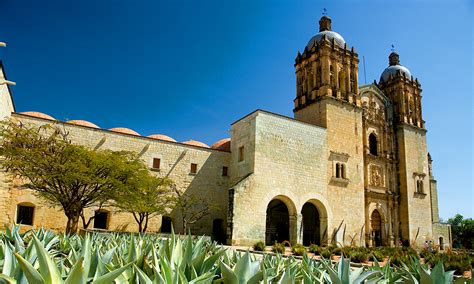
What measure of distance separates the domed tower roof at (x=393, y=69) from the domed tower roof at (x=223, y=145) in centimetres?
1512

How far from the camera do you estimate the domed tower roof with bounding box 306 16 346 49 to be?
23478mm

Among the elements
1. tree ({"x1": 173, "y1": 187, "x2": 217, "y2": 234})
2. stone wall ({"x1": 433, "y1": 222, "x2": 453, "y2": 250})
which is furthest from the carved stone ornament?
tree ({"x1": 173, "y1": 187, "x2": 217, "y2": 234})

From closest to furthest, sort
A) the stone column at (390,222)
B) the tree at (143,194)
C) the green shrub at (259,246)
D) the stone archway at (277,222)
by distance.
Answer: the tree at (143,194)
the green shrub at (259,246)
the stone archway at (277,222)
the stone column at (390,222)

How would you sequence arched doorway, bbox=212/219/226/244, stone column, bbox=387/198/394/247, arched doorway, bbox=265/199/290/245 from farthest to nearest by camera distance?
1. stone column, bbox=387/198/394/247
2. arched doorway, bbox=265/199/290/245
3. arched doorway, bbox=212/219/226/244

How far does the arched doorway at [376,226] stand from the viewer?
22.8m

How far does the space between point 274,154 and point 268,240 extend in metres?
5.15

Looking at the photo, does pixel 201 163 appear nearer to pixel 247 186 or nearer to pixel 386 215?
pixel 247 186

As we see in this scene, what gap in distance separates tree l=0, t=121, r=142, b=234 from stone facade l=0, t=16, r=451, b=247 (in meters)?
3.62

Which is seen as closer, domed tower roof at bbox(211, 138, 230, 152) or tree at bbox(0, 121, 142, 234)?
tree at bbox(0, 121, 142, 234)

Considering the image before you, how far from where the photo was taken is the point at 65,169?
1047cm

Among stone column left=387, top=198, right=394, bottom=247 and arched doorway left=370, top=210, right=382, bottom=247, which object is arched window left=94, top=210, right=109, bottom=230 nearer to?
arched doorway left=370, top=210, right=382, bottom=247

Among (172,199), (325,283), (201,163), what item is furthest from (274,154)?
(325,283)

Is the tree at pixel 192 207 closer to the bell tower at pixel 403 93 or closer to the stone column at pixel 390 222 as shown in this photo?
the stone column at pixel 390 222

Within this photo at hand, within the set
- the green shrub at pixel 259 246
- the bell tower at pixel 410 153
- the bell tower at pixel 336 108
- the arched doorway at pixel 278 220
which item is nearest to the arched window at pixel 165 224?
the green shrub at pixel 259 246
